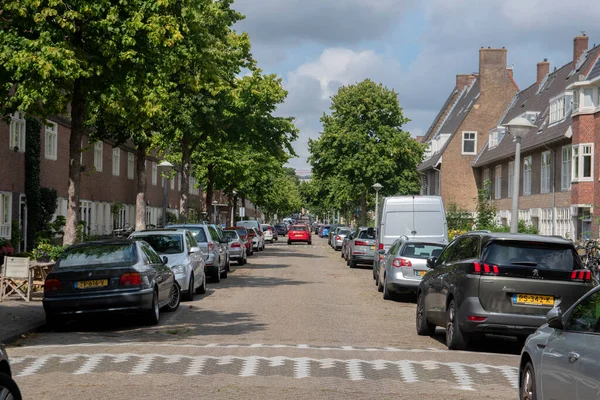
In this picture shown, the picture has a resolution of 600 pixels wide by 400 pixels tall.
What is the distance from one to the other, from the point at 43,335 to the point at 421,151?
4651 cm

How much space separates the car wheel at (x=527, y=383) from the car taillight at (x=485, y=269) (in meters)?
3.87

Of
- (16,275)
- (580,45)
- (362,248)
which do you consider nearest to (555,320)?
(16,275)

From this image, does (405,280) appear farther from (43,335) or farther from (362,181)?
(362,181)

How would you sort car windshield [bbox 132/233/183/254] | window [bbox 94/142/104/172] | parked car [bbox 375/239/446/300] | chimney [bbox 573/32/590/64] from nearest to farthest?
car windshield [bbox 132/233/183/254]
parked car [bbox 375/239/446/300]
window [bbox 94/142/104/172]
chimney [bbox 573/32/590/64]

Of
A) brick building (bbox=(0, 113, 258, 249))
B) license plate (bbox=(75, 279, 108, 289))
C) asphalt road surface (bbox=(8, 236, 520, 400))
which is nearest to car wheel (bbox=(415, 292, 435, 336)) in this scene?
asphalt road surface (bbox=(8, 236, 520, 400))

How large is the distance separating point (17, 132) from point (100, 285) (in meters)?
19.3

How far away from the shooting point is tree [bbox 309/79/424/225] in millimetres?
56750

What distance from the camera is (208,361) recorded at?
1028 centimetres

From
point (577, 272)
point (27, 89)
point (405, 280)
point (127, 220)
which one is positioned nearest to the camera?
point (577, 272)

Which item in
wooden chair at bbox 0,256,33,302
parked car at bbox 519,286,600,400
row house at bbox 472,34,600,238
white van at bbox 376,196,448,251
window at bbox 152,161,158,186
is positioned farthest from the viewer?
window at bbox 152,161,158,186

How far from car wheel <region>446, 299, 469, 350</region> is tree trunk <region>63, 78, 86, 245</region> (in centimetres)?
1159

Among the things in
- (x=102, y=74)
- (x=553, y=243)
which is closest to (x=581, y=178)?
(x=102, y=74)

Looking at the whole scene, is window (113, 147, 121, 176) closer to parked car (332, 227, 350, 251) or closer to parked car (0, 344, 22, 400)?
parked car (332, 227, 350, 251)

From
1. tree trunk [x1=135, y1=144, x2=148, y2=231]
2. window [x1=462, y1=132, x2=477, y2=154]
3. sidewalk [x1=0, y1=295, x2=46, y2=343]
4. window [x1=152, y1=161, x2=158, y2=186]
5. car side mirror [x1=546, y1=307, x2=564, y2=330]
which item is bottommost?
sidewalk [x1=0, y1=295, x2=46, y2=343]
